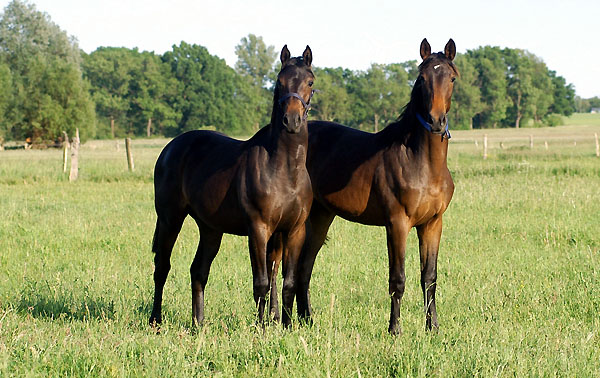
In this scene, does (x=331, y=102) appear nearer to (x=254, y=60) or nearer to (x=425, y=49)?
(x=254, y=60)

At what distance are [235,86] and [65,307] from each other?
8860 cm

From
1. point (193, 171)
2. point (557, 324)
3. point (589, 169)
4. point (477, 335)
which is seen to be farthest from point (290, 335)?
point (589, 169)

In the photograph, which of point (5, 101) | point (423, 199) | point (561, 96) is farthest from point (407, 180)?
point (561, 96)

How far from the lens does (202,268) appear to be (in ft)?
19.0

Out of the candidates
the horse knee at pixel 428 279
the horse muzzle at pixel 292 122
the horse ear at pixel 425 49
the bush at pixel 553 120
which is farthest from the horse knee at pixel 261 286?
the bush at pixel 553 120

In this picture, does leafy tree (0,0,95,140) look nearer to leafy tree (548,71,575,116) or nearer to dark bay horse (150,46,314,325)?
dark bay horse (150,46,314,325)

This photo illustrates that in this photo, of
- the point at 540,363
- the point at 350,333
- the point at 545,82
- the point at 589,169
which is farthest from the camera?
the point at 545,82

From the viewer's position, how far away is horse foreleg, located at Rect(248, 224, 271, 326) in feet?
15.9

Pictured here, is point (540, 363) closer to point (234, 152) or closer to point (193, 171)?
point (234, 152)

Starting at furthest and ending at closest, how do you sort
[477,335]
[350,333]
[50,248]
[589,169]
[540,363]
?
[589,169], [50,248], [350,333], [477,335], [540,363]

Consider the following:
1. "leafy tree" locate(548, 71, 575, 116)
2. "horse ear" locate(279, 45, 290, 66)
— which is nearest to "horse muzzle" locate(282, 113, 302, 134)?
"horse ear" locate(279, 45, 290, 66)

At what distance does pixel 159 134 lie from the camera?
86.6 meters

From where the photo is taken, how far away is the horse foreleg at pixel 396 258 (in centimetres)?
534

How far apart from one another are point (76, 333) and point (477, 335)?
10.5 feet
